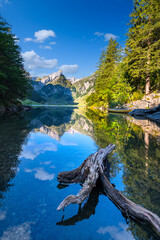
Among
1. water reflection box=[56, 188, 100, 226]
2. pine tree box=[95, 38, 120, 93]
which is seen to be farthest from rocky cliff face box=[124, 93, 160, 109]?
water reflection box=[56, 188, 100, 226]

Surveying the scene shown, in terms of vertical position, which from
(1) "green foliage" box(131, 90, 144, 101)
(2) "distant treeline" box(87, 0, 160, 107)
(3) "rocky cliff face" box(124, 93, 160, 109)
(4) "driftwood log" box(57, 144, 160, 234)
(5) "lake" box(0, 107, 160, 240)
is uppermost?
(2) "distant treeline" box(87, 0, 160, 107)

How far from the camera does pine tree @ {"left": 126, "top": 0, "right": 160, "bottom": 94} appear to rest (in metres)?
27.8

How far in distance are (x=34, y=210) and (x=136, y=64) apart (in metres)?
36.7

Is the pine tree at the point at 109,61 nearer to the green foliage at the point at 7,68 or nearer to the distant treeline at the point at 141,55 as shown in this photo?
the distant treeline at the point at 141,55

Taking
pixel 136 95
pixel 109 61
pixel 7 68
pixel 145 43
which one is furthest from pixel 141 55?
pixel 7 68

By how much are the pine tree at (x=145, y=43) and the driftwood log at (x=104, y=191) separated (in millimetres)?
31301

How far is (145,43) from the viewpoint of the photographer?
31.0 meters

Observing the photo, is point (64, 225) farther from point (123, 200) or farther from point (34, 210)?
point (123, 200)

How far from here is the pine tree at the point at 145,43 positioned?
91.1 feet

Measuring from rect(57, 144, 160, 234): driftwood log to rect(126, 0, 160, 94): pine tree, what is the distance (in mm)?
31301

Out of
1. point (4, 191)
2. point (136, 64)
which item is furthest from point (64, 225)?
point (136, 64)

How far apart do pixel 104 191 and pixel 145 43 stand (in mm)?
38906

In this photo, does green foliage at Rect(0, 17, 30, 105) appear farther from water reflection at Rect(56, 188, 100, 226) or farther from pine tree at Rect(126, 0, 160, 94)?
pine tree at Rect(126, 0, 160, 94)

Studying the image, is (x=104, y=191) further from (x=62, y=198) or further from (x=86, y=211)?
(x=62, y=198)
